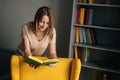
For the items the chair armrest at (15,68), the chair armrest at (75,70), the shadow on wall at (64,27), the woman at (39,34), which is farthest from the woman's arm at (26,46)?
the shadow on wall at (64,27)

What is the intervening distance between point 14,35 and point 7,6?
0.49 m

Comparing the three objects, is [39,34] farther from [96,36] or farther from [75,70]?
[96,36]

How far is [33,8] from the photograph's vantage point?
11.5ft

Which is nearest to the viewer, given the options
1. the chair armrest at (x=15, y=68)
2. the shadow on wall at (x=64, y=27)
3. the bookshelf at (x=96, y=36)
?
the chair armrest at (x=15, y=68)

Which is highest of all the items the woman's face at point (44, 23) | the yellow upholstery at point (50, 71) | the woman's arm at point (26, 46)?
the woman's face at point (44, 23)

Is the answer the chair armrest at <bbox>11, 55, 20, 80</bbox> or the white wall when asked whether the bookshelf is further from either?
the chair armrest at <bbox>11, 55, 20, 80</bbox>

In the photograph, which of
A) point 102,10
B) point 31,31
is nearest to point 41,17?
point 31,31

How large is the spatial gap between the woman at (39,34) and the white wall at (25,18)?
96cm

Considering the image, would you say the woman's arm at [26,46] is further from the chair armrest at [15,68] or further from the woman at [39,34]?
the chair armrest at [15,68]

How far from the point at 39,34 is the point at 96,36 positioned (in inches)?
46.0

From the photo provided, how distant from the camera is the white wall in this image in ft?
10.9

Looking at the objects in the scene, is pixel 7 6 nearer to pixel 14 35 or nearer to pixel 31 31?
pixel 14 35

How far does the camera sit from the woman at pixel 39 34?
218cm

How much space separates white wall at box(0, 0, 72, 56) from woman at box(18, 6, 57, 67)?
958mm
